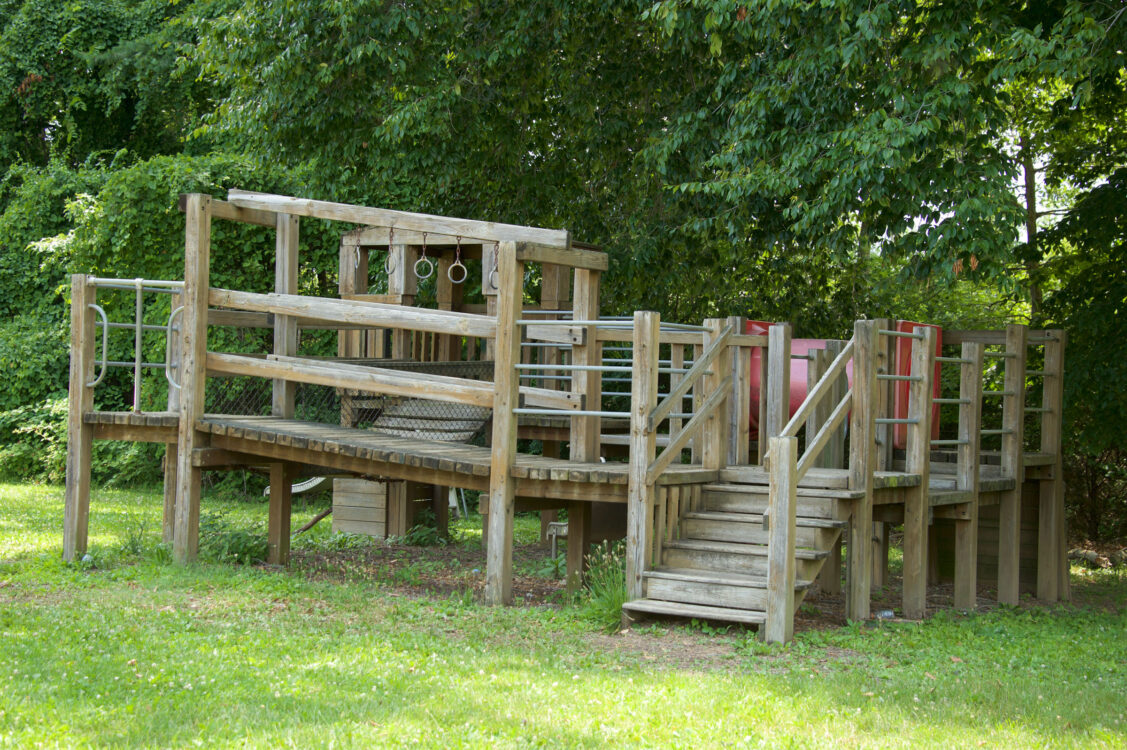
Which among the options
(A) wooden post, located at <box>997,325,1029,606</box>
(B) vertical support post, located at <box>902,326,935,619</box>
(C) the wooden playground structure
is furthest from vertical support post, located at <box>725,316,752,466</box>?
(A) wooden post, located at <box>997,325,1029,606</box>

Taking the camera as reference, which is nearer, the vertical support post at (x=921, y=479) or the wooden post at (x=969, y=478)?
the vertical support post at (x=921, y=479)

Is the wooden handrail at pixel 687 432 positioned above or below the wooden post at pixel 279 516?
above

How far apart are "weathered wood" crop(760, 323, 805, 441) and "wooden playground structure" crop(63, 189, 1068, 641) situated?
18mm

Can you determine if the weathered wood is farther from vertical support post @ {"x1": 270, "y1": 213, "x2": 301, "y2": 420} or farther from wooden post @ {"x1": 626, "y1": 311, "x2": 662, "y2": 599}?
vertical support post @ {"x1": 270, "y1": 213, "x2": 301, "y2": 420}

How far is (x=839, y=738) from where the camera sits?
527 cm

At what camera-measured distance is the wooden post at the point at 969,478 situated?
9969 millimetres

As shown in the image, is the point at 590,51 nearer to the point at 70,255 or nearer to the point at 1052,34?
the point at 1052,34

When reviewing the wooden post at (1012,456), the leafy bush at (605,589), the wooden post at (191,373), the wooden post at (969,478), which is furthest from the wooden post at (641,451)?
the wooden post at (1012,456)

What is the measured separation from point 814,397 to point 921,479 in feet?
5.15

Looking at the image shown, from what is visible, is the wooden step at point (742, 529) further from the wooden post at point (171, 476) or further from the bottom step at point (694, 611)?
the wooden post at point (171, 476)

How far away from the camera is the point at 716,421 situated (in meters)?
9.00

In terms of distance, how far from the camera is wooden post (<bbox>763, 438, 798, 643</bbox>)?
7441 millimetres

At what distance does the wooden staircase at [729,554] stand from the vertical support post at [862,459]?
0.20 metres

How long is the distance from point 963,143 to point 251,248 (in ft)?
37.1
